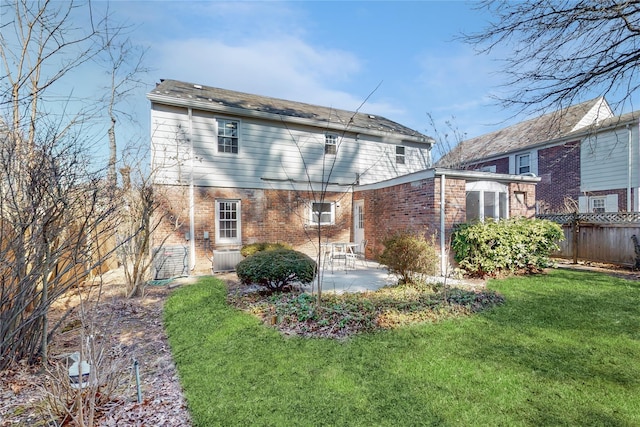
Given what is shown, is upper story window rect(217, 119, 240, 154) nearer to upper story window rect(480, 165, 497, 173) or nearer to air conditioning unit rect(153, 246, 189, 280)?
air conditioning unit rect(153, 246, 189, 280)

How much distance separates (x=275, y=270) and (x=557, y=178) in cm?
1705

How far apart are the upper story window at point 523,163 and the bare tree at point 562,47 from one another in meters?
13.1

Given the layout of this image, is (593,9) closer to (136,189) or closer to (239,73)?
(136,189)

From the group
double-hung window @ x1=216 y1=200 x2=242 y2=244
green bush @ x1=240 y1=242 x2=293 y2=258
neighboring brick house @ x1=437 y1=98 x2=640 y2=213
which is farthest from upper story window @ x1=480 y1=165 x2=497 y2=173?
double-hung window @ x1=216 y1=200 x2=242 y2=244

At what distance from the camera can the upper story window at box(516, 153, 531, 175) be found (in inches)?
682

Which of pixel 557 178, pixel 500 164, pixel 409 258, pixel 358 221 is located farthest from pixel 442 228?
pixel 500 164

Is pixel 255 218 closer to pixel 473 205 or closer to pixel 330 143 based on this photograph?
pixel 330 143

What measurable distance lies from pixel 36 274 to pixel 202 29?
7659 millimetres

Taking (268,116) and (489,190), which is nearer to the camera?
(489,190)

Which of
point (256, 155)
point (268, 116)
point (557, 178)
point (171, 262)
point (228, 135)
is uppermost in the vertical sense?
Result: point (268, 116)

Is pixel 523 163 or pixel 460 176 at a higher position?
pixel 523 163

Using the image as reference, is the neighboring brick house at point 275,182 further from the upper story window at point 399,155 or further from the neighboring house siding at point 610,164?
the neighboring house siding at point 610,164

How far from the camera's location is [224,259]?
9.73 m

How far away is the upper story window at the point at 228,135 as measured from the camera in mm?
10664
